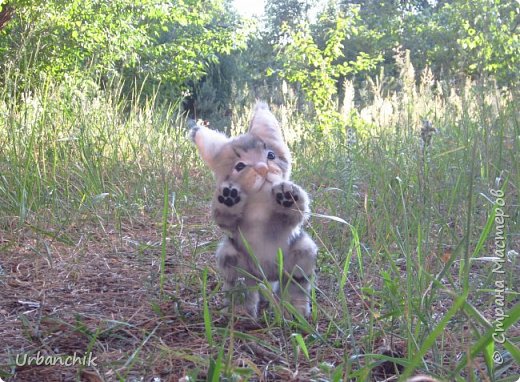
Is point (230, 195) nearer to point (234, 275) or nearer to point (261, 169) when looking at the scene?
point (261, 169)

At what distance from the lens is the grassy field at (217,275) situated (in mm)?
1273

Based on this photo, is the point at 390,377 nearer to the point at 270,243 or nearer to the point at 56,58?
the point at 270,243

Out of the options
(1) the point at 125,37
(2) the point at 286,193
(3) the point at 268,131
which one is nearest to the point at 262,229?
(2) the point at 286,193

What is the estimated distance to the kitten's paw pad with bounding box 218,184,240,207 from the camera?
168 centimetres

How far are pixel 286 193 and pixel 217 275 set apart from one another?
562 millimetres

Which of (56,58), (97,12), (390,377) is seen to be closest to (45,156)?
(390,377)

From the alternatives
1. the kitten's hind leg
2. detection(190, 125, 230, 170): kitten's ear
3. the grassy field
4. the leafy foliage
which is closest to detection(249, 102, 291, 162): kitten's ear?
detection(190, 125, 230, 170): kitten's ear

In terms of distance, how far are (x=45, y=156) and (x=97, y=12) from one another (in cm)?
887

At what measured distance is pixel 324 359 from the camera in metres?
1.39

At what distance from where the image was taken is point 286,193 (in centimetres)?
167

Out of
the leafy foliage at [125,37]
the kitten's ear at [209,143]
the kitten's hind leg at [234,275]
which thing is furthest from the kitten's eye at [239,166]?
the leafy foliage at [125,37]

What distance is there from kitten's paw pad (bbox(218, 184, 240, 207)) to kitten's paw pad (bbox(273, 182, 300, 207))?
11cm

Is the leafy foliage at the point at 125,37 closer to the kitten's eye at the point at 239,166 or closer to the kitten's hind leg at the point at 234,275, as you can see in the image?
the kitten's eye at the point at 239,166

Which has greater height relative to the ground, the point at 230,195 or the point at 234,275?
the point at 230,195
